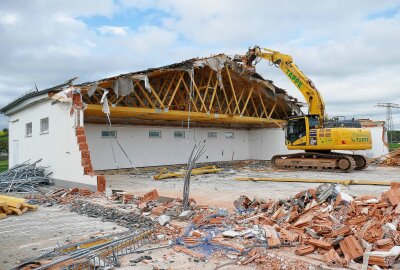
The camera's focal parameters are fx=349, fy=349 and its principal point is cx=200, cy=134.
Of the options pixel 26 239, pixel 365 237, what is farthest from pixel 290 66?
pixel 26 239

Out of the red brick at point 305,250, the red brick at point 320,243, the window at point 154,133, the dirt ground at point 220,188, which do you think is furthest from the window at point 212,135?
the red brick at point 305,250

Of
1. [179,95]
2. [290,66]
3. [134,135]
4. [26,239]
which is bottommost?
[26,239]

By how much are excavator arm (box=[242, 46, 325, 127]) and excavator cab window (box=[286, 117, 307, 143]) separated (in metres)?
0.88

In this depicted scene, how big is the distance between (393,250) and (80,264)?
167 inches

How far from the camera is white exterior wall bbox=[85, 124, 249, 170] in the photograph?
1795 cm

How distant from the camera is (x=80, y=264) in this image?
4691 millimetres

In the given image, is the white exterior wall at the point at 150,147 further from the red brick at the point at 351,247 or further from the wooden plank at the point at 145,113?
the red brick at the point at 351,247

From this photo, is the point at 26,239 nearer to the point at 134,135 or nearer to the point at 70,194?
the point at 70,194

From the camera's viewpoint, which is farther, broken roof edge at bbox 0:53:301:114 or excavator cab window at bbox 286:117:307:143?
excavator cab window at bbox 286:117:307:143

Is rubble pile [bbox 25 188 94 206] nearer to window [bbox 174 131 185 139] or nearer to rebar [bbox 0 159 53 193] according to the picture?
rebar [bbox 0 159 53 193]

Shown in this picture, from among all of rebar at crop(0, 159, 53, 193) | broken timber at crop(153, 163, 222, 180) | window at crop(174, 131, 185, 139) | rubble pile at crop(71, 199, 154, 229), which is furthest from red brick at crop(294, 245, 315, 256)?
window at crop(174, 131, 185, 139)

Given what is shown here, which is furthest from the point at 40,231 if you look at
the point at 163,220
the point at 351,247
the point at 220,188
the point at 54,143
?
the point at 54,143

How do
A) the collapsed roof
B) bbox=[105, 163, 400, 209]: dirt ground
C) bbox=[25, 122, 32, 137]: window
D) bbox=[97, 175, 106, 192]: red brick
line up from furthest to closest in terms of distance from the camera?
bbox=[25, 122, 32, 137]: window
the collapsed roof
bbox=[97, 175, 106, 192]: red brick
bbox=[105, 163, 400, 209]: dirt ground

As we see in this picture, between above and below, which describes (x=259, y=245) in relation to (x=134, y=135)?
below
